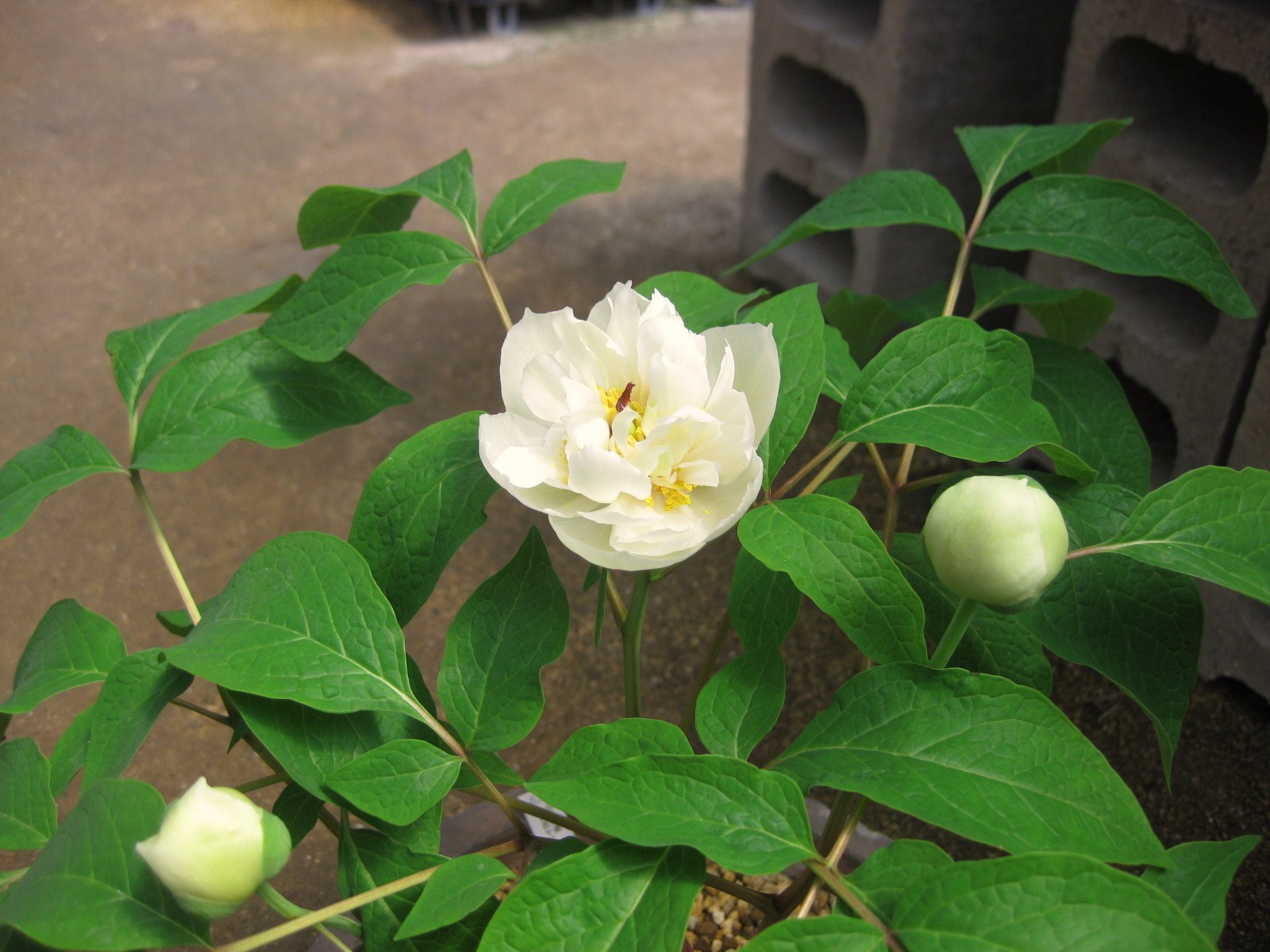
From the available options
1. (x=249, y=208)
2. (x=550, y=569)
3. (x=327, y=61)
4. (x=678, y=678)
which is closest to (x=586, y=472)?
(x=550, y=569)

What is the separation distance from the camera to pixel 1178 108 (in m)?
1.11

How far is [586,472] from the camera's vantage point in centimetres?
43

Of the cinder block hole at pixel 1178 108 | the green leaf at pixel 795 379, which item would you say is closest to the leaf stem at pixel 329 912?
the green leaf at pixel 795 379

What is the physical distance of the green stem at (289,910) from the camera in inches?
16.6

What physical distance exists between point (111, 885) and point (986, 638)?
412 mm

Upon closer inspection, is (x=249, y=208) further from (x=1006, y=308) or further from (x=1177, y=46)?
(x=1177, y=46)

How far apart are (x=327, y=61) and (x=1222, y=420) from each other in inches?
101

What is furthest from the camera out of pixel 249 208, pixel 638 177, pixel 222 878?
pixel 638 177

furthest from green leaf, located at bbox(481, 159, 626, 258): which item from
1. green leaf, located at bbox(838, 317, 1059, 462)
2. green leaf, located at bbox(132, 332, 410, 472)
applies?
green leaf, located at bbox(838, 317, 1059, 462)

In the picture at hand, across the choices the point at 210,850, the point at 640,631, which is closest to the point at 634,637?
the point at 640,631

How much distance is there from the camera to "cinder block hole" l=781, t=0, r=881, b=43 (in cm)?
152

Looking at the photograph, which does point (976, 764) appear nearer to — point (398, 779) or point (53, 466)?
point (398, 779)

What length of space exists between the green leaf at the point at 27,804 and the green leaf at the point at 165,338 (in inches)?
9.0

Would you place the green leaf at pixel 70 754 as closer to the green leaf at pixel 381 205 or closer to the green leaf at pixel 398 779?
the green leaf at pixel 398 779
